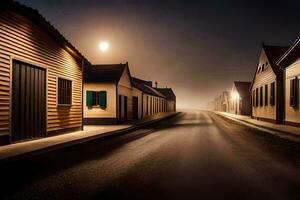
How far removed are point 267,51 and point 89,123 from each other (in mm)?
18026

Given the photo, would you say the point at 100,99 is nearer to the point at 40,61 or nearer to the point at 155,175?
the point at 40,61

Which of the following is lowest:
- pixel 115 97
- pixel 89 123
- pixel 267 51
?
pixel 89 123

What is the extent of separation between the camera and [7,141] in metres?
9.39

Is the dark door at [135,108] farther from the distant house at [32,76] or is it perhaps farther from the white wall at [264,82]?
the distant house at [32,76]

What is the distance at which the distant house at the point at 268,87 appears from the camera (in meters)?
20.8

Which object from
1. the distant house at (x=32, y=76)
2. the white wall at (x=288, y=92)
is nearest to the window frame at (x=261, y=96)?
the white wall at (x=288, y=92)

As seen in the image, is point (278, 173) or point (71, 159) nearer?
point (278, 173)

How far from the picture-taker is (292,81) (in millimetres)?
18000

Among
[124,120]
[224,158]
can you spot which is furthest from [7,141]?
[124,120]

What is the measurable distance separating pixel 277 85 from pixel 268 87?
8.87ft

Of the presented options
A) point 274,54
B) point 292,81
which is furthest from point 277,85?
point 274,54

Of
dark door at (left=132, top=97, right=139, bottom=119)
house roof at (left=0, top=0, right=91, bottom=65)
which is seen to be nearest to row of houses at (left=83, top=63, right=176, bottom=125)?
dark door at (left=132, top=97, right=139, bottom=119)

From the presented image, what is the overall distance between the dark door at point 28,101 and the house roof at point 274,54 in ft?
60.2

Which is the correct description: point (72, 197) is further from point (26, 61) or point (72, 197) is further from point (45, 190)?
point (26, 61)
